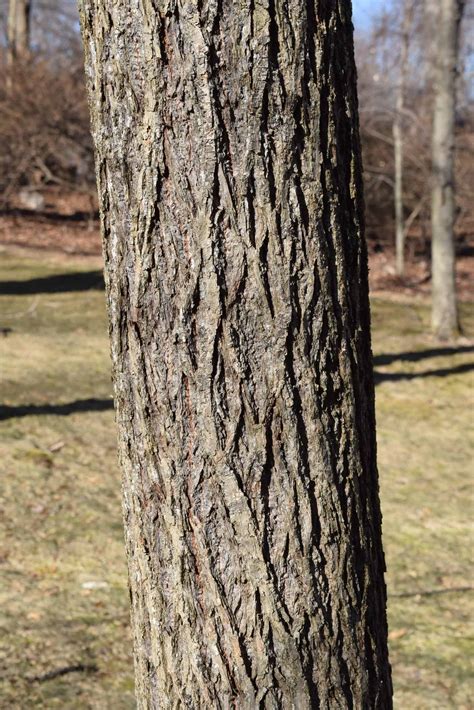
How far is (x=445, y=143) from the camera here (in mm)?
9734

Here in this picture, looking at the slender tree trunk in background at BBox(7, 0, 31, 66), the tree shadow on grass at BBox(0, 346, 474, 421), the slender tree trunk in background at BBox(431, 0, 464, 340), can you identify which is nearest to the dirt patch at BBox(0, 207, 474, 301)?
the slender tree trunk in background at BBox(7, 0, 31, 66)

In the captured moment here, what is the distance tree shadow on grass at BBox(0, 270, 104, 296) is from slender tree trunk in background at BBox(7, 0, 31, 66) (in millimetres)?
6591

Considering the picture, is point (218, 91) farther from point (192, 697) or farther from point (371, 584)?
point (192, 697)

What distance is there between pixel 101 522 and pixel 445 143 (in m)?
6.41

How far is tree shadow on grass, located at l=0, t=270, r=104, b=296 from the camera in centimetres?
1185

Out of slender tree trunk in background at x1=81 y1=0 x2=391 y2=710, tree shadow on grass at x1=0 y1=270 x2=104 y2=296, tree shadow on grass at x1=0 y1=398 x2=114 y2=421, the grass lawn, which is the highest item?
slender tree trunk in background at x1=81 y1=0 x2=391 y2=710

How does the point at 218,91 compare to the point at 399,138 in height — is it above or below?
below

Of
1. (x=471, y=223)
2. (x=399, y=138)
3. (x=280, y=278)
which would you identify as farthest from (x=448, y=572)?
(x=471, y=223)

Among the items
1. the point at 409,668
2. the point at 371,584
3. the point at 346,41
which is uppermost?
the point at 346,41

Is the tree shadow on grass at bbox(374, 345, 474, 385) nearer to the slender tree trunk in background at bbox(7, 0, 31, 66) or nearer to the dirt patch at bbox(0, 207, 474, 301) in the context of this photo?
the dirt patch at bbox(0, 207, 474, 301)

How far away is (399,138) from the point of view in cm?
1315

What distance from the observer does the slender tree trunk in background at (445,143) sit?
31.6ft

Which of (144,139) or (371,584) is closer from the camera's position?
(144,139)

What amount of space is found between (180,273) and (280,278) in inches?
7.5
